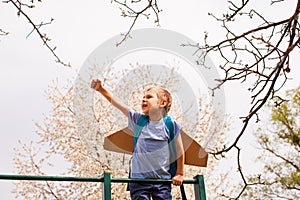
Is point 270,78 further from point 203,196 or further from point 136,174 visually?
point 136,174

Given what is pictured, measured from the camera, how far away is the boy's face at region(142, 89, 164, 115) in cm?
300

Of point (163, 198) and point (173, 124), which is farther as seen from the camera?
point (173, 124)

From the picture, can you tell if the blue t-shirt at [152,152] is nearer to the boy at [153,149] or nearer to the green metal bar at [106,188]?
the boy at [153,149]

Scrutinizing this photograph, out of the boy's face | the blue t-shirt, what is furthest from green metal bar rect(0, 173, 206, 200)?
the boy's face

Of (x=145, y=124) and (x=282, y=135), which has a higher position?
(x=282, y=135)

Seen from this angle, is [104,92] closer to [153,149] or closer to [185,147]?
[153,149]

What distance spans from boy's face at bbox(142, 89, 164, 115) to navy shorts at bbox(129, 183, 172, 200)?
1.66 feet

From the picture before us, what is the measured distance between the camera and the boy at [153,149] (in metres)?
2.69

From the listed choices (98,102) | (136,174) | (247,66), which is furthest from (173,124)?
(98,102)

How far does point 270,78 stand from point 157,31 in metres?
1.51

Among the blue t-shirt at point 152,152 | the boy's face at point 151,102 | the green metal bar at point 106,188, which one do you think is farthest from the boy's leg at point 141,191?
the boy's face at point 151,102

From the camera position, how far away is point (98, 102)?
345 inches

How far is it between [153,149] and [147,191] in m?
0.28

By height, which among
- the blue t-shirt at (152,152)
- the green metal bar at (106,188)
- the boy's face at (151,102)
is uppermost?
the boy's face at (151,102)
